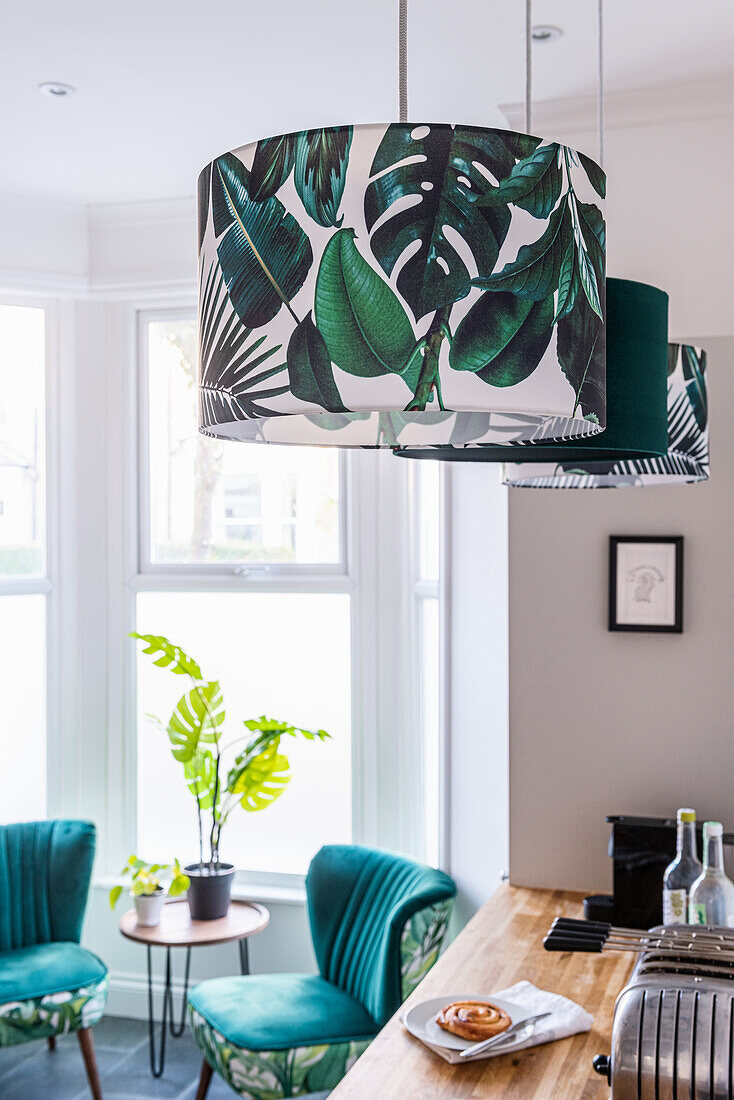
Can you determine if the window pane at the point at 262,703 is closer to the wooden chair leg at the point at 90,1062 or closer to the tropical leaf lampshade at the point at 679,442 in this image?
the wooden chair leg at the point at 90,1062

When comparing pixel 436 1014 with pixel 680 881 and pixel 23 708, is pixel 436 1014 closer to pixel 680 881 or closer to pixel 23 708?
pixel 680 881

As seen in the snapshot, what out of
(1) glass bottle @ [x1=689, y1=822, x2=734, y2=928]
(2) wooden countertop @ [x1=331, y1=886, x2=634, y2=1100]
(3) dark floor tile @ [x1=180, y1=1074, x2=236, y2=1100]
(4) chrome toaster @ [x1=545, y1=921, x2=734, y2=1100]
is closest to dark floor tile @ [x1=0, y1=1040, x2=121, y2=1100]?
(3) dark floor tile @ [x1=180, y1=1074, x2=236, y2=1100]

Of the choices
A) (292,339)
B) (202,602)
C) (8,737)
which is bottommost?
(8,737)

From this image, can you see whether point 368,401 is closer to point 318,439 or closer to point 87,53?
point 318,439

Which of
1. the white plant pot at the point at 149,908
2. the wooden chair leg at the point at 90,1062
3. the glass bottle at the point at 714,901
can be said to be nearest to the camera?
the glass bottle at the point at 714,901

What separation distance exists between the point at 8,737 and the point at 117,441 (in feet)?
3.63

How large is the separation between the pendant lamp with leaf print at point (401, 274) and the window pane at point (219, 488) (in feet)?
8.89

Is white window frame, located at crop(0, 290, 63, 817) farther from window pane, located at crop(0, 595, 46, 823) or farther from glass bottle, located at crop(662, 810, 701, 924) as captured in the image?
glass bottle, located at crop(662, 810, 701, 924)

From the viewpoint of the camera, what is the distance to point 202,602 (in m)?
3.74

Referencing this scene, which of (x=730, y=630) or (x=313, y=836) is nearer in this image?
(x=730, y=630)

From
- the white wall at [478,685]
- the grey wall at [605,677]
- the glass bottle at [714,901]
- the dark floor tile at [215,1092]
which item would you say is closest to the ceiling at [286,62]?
the grey wall at [605,677]

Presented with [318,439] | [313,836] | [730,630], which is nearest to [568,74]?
[730,630]

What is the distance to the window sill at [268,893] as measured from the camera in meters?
3.54

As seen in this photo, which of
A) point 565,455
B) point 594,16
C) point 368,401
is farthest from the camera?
point 594,16
